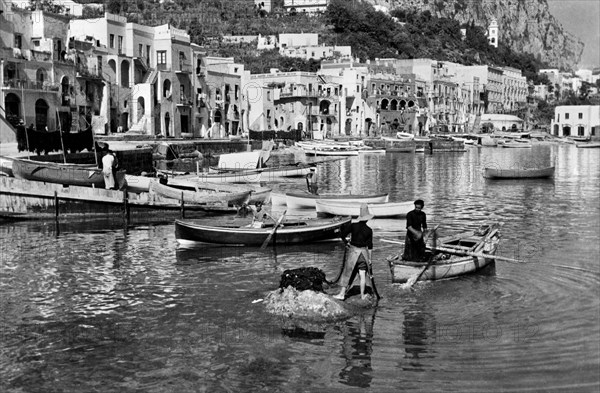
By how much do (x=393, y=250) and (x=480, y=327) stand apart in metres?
8.83

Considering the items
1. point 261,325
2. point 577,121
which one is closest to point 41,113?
point 261,325

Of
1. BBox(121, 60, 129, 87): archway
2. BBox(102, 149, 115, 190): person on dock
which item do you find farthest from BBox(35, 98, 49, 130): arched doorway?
BBox(102, 149, 115, 190): person on dock

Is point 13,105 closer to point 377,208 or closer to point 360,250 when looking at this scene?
point 377,208

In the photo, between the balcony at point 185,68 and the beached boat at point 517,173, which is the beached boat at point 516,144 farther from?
the beached boat at point 517,173

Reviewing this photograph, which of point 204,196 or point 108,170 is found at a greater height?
point 108,170

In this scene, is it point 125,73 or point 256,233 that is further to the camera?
point 125,73

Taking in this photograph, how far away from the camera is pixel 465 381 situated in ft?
38.6

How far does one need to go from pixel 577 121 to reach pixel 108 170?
460 feet

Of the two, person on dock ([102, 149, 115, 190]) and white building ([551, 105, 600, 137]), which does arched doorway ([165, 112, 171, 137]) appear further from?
white building ([551, 105, 600, 137])

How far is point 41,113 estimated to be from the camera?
56875 mm

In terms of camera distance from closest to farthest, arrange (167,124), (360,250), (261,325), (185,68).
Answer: (261,325) → (360,250) → (167,124) → (185,68)

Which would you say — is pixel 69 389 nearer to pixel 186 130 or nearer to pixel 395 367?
pixel 395 367

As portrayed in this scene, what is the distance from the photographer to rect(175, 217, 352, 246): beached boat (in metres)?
22.9

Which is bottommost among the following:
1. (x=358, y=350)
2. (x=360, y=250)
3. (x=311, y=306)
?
(x=358, y=350)
